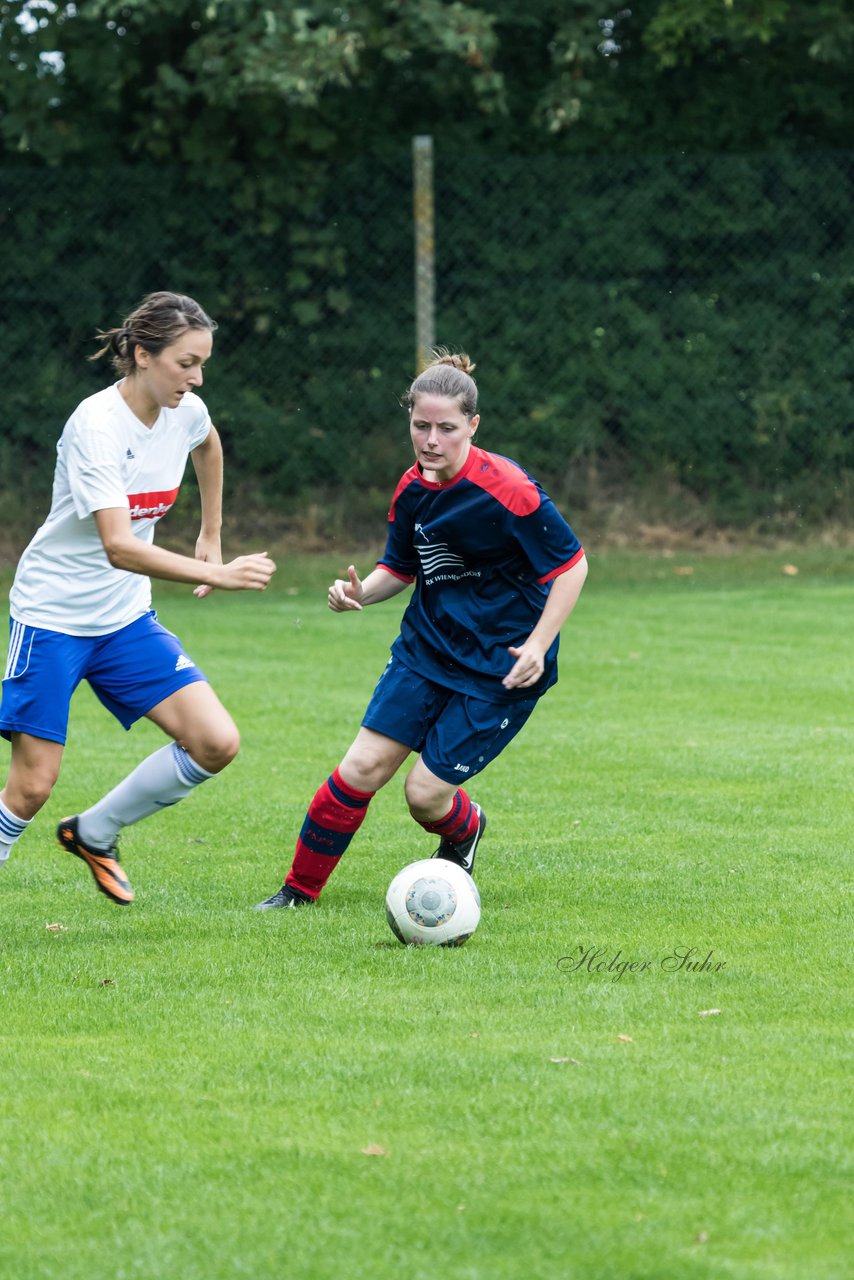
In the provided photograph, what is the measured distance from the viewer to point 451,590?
5465mm

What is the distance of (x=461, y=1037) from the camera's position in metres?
4.08

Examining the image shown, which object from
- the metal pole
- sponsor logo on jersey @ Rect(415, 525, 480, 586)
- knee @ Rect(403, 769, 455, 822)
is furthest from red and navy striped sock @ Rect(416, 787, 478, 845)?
the metal pole

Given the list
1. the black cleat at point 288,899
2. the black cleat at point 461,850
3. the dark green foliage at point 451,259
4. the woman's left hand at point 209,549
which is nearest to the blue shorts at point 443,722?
the black cleat at point 461,850

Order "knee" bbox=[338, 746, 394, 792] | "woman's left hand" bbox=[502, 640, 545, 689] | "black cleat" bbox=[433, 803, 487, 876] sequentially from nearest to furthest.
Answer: "woman's left hand" bbox=[502, 640, 545, 689]
"knee" bbox=[338, 746, 394, 792]
"black cleat" bbox=[433, 803, 487, 876]

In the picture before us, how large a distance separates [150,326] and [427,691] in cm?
136

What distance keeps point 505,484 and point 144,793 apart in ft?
4.74

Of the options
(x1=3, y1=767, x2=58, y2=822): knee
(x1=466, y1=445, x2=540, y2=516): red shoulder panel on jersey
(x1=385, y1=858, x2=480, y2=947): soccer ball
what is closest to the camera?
(x1=385, y1=858, x2=480, y2=947): soccer ball

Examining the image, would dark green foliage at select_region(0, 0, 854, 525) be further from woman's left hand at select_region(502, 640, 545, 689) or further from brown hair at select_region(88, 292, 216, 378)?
woman's left hand at select_region(502, 640, 545, 689)

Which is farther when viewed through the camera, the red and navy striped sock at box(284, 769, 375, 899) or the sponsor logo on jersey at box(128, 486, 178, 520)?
the red and navy striped sock at box(284, 769, 375, 899)

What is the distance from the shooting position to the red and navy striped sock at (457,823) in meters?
5.61

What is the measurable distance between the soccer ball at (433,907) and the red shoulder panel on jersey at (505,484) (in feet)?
3.60

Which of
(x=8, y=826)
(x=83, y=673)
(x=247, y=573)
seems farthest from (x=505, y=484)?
(x=8, y=826)

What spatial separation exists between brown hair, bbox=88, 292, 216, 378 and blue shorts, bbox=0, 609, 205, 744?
0.80m

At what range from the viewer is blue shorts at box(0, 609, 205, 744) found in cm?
511
